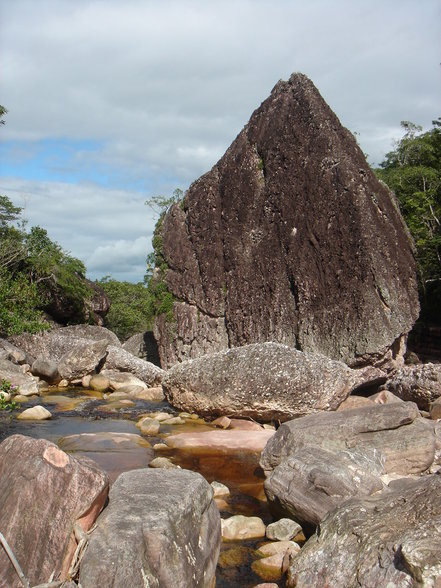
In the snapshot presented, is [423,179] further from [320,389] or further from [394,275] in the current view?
[320,389]

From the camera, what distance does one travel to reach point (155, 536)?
166 inches

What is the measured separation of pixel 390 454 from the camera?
296 inches

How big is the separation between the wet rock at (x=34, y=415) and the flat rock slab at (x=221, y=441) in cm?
272

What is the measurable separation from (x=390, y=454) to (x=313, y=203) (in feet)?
28.6

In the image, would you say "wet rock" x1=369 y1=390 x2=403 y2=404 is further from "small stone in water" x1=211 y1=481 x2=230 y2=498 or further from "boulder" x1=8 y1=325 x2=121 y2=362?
"boulder" x1=8 y1=325 x2=121 y2=362

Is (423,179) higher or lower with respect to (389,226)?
higher

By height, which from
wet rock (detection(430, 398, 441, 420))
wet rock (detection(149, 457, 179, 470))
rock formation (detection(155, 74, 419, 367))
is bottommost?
wet rock (detection(430, 398, 441, 420))

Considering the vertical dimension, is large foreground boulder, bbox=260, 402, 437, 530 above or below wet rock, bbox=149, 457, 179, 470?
above

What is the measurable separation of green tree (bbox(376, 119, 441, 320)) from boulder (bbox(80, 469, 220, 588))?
15761mm

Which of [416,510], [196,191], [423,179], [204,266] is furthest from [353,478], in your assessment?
[423,179]

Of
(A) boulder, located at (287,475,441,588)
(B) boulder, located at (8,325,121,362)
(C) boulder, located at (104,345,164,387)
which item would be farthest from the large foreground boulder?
(B) boulder, located at (8,325,121,362)

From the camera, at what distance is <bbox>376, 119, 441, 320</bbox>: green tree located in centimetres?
2097

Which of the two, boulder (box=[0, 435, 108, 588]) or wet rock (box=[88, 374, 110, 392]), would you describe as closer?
boulder (box=[0, 435, 108, 588])

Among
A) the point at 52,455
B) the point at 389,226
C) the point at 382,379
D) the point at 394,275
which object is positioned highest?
the point at 389,226
